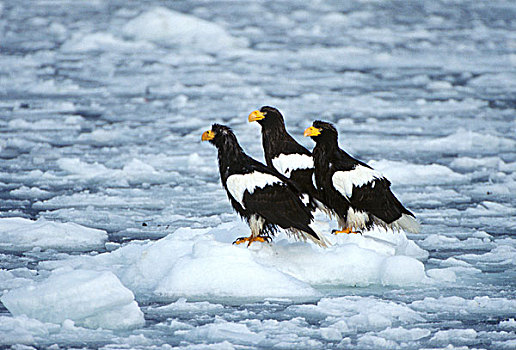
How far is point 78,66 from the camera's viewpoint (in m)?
15.6

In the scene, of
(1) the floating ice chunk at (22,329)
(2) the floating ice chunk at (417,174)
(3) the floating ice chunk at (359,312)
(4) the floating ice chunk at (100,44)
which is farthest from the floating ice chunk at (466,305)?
(4) the floating ice chunk at (100,44)

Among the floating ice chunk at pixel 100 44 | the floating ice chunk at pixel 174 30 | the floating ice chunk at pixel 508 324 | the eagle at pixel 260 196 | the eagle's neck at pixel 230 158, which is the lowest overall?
the floating ice chunk at pixel 508 324

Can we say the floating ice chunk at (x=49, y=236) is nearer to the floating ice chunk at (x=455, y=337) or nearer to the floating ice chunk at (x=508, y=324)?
the floating ice chunk at (x=455, y=337)

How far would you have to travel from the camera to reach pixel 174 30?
747 inches

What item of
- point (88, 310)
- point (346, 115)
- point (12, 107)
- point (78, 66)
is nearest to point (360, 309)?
point (88, 310)

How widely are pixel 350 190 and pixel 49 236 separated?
208 centimetres

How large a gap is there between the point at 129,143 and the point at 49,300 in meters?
5.96

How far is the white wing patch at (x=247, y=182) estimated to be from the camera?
17.2ft

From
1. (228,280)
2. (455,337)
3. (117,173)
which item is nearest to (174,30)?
(117,173)

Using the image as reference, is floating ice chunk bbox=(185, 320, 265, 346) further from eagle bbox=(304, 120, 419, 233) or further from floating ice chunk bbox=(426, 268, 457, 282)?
eagle bbox=(304, 120, 419, 233)

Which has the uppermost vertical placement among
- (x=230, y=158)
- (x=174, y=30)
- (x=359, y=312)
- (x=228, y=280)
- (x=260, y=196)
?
(x=174, y=30)

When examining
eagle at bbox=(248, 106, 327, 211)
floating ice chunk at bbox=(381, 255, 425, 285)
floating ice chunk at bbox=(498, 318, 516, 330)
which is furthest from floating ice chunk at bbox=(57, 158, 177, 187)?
floating ice chunk at bbox=(498, 318, 516, 330)

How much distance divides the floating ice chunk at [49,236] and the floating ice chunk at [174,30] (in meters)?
12.5

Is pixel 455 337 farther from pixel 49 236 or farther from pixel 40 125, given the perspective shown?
pixel 40 125
